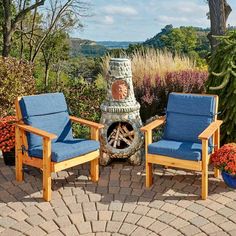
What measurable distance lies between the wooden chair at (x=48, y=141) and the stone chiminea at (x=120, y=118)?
47 centimetres

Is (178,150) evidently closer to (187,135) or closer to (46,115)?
(187,135)

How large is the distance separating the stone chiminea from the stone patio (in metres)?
0.29

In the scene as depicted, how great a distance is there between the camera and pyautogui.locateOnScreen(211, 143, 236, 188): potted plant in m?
3.96

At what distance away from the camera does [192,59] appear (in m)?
8.49

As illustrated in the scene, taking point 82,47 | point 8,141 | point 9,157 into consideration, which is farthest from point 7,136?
point 82,47

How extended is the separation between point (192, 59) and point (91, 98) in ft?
9.22

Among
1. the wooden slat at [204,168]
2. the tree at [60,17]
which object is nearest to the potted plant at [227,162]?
the wooden slat at [204,168]

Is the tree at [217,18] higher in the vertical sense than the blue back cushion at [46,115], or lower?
higher

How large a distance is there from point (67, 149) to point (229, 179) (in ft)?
5.84

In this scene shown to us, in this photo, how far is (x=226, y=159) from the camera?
3.99 meters

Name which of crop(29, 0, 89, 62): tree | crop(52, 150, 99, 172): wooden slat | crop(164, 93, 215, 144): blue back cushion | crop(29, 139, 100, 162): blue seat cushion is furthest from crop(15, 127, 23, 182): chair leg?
crop(29, 0, 89, 62): tree

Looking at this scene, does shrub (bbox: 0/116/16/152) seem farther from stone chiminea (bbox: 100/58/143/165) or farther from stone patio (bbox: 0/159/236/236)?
stone chiminea (bbox: 100/58/143/165)

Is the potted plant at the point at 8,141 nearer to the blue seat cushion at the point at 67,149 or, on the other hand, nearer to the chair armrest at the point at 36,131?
the chair armrest at the point at 36,131

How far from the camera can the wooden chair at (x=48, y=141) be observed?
12.6ft
